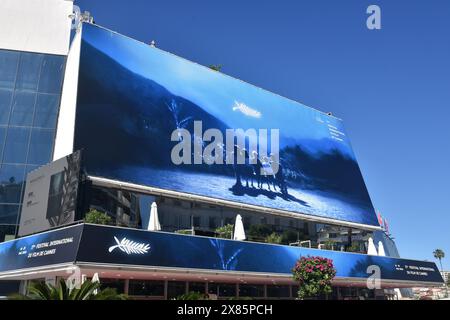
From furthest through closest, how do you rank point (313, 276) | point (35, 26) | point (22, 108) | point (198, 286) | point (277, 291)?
1. point (35, 26)
2. point (22, 108)
3. point (277, 291)
4. point (198, 286)
5. point (313, 276)

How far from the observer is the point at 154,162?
34.9 m

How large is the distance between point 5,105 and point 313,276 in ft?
99.5

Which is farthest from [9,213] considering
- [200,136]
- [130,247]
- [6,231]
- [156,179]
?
[200,136]

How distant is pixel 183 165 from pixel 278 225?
11.3 metres

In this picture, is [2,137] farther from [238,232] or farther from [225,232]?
[238,232]

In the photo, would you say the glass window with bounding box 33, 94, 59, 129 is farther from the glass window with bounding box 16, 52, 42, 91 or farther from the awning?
the awning

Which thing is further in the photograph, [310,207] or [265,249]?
[310,207]

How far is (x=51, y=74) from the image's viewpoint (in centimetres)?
4219

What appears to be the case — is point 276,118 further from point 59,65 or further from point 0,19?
point 0,19

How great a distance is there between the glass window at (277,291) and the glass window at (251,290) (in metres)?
0.84

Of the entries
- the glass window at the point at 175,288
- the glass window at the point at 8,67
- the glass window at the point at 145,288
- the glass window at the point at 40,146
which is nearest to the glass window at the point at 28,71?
the glass window at the point at 8,67

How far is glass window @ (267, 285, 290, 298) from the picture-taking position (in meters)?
37.9

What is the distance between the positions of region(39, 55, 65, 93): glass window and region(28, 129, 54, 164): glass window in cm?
430
